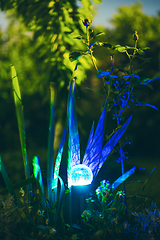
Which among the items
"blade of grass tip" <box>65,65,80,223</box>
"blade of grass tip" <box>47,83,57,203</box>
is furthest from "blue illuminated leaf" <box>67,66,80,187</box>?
"blade of grass tip" <box>47,83,57,203</box>

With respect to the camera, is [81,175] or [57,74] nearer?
[81,175]

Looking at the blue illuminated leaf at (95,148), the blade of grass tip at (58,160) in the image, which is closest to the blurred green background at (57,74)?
the blue illuminated leaf at (95,148)

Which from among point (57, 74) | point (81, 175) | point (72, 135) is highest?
point (57, 74)

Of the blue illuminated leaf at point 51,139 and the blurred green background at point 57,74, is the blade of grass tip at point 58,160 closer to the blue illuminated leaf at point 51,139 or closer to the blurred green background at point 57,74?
the blue illuminated leaf at point 51,139

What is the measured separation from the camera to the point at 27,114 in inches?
289

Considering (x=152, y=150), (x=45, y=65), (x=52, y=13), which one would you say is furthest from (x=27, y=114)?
(x=52, y=13)

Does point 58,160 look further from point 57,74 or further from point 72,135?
point 57,74

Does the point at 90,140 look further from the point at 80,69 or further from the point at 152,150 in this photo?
the point at 152,150

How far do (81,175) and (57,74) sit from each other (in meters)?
1.80

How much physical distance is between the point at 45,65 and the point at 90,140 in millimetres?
1833

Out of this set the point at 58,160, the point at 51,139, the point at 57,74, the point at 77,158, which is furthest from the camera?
the point at 57,74

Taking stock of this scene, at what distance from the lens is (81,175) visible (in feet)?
5.29

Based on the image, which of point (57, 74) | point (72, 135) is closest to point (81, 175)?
point (72, 135)

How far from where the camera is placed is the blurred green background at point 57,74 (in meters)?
2.91
